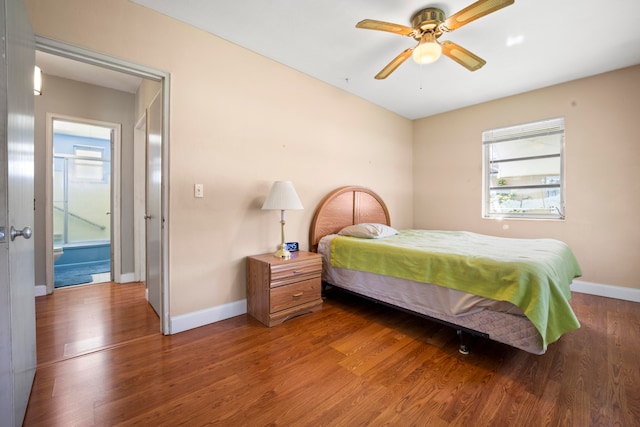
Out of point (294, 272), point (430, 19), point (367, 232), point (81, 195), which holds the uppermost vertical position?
point (430, 19)

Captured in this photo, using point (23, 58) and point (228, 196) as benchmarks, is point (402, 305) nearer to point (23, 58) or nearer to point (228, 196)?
point (228, 196)

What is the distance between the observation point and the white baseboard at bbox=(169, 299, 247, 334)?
2.20 m

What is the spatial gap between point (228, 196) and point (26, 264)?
1.36 meters

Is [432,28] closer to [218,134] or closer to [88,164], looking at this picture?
[218,134]

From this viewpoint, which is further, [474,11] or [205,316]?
[205,316]

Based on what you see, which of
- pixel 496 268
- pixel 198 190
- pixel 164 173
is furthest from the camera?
pixel 198 190

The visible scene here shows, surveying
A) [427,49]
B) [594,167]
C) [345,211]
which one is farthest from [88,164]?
[594,167]

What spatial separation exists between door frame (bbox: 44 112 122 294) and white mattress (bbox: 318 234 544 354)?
3.12 meters

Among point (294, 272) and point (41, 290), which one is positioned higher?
point (294, 272)

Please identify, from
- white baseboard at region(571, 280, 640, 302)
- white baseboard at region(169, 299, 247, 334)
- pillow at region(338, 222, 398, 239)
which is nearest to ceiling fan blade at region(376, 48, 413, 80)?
pillow at region(338, 222, 398, 239)

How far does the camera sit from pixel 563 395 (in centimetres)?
149

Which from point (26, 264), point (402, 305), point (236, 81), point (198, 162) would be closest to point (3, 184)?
point (26, 264)

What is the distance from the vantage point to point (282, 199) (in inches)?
97.1

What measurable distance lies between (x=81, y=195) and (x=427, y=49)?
23.3 ft
